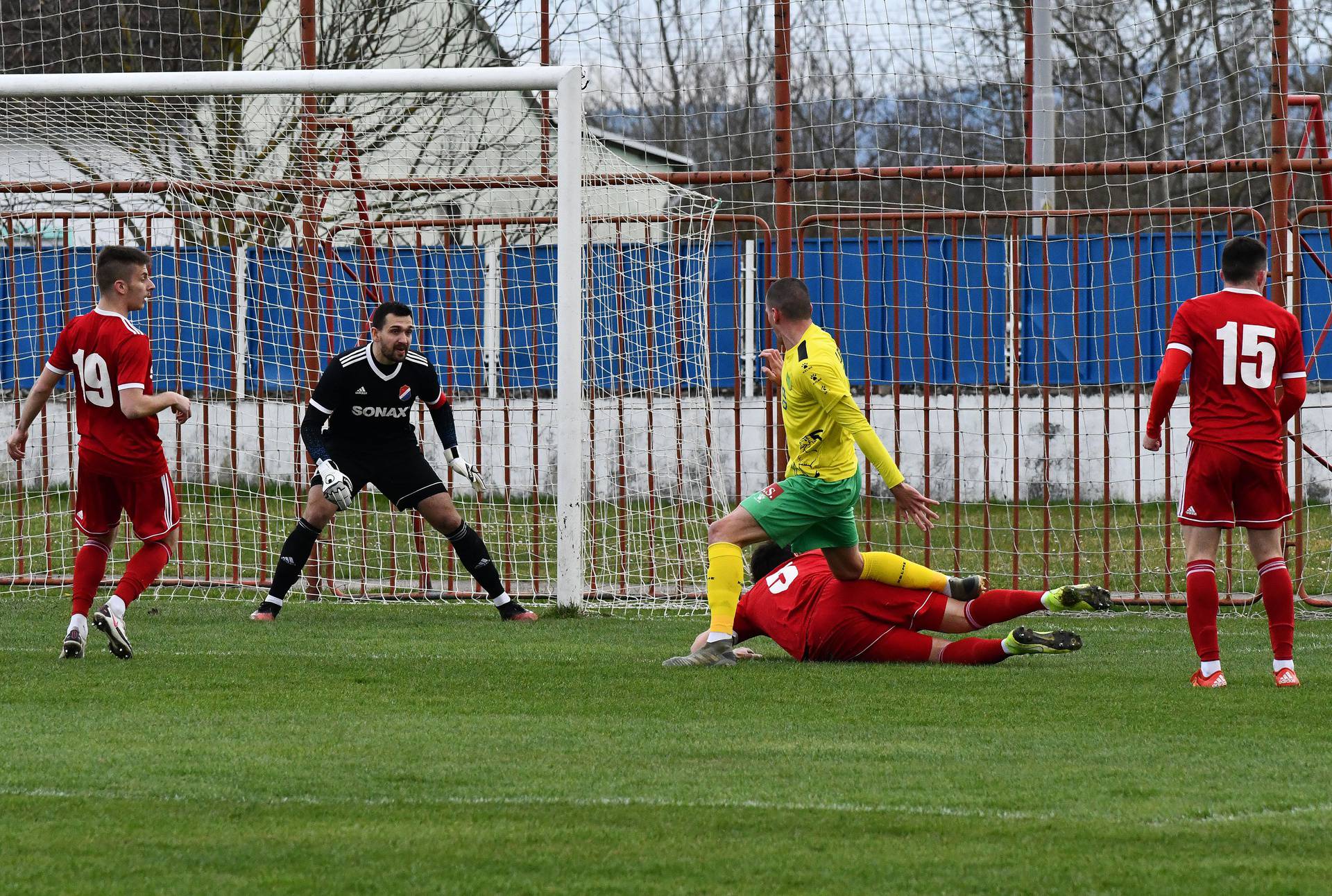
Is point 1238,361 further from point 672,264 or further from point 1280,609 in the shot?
point 672,264

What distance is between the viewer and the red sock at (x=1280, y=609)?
7.26 m

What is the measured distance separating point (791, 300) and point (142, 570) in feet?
10.9

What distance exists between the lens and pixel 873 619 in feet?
26.2

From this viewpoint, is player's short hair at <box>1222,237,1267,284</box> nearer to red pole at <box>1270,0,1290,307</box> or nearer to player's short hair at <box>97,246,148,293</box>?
red pole at <box>1270,0,1290,307</box>

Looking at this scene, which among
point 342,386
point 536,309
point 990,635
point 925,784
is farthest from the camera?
point 536,309

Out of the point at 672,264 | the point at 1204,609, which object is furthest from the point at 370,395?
the point at 1204,609

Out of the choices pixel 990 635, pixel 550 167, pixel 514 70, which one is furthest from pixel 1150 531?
pixel 514 70

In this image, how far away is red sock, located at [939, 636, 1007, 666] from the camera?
782 cm

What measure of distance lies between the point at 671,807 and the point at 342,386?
5.86 m

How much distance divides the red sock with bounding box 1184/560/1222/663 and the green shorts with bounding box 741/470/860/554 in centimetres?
147

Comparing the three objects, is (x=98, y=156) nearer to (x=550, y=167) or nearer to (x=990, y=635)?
(x=550, y=167)

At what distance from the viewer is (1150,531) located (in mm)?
13398

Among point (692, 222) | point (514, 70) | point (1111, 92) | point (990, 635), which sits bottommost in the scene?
point (990, 635)

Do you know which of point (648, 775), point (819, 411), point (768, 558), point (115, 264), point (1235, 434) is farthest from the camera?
point (768, 558)
